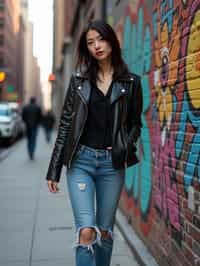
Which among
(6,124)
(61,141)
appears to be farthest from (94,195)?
(6,124)

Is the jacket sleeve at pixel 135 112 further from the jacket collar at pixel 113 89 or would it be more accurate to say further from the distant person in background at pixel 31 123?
the distant person in background at pixel 31 123

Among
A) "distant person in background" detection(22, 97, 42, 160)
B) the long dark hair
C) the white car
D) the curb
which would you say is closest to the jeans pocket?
the long dark hair

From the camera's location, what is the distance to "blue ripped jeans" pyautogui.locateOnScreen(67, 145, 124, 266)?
2957mm

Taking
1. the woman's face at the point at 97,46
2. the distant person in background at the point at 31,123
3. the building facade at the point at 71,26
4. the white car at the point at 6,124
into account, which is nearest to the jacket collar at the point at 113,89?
the woman's face at the point at 97,46

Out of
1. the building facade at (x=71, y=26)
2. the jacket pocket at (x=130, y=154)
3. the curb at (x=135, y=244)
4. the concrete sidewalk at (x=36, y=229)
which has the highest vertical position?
the building facade at (x=71, y=26)

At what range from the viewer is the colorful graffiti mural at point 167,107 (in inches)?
127

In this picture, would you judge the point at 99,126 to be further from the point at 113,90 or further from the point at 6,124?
the point at 6,124

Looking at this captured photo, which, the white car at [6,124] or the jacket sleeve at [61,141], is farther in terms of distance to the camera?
the white car at [6,124]

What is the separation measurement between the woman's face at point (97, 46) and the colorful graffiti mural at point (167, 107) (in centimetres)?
62

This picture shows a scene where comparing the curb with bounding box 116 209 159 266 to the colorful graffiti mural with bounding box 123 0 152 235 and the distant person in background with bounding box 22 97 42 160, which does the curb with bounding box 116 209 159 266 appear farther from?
the distant person in background with bounding box 22 97 42 160

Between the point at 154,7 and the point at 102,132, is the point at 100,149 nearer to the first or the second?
the point at 102,132

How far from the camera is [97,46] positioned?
3107mm

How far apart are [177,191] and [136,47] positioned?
2547 mm

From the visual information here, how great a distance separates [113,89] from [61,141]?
1.69 feet
